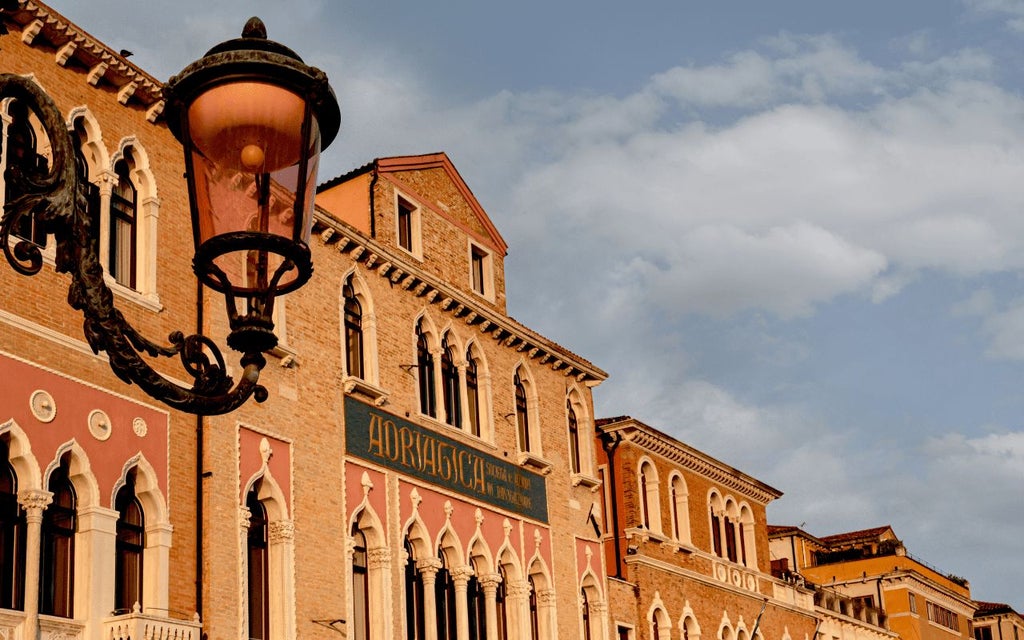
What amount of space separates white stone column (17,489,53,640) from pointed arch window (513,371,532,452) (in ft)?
37.5

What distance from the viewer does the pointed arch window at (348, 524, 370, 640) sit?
68.0 ft

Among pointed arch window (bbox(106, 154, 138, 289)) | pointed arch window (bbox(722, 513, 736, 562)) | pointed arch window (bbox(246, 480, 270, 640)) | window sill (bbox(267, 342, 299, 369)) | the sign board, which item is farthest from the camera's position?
pointed arch window (bbox(722, 513, 736, 562))

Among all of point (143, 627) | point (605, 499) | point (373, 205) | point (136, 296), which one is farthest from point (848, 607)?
point (143, 627)

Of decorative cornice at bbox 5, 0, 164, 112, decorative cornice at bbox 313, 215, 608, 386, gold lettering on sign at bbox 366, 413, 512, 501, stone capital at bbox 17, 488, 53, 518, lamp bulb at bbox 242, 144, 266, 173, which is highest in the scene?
decorative cornice at bbox 5, 0, 164, 112

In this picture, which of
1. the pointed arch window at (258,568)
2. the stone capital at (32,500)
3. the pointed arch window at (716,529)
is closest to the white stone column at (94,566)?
the stone capital at (32,500)

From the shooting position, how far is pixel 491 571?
2406 cm

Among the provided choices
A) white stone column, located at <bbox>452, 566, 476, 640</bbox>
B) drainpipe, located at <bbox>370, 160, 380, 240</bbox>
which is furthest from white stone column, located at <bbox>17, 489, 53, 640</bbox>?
drainpipe, located at <bbox>370, 160, 380, 240</bbox>

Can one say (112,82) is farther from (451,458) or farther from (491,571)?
(491,571)

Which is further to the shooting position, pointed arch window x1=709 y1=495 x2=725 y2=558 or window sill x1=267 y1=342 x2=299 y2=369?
pointed arch window x1=709 y1=495 x2=725 y2=558

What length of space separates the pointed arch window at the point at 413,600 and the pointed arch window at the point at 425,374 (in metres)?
2.28

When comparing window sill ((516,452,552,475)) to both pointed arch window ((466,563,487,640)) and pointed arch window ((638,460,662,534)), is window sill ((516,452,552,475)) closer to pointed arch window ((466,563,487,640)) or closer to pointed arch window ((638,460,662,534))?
pointed arch window ((466,563,487,640))

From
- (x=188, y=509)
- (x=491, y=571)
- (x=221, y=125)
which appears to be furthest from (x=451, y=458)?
(x=221, y=125)

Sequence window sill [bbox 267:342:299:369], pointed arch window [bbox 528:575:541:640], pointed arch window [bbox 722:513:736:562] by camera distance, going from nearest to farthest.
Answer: window sill [bbox 267:342:299:369] → pointed arch window [bbox 528:575:541:640] → pointed arch window [bbox 722:513:736:562]

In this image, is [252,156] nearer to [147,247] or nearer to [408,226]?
[147,247]
